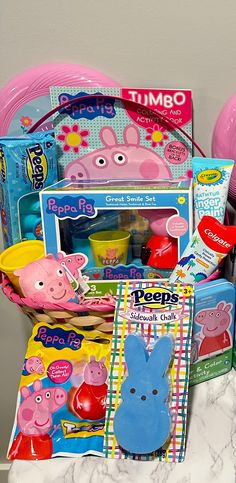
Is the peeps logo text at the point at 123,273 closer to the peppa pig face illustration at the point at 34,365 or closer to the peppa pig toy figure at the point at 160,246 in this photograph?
the peppa pig toy figure at the point at 160,246

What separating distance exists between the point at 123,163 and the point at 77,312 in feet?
0.89

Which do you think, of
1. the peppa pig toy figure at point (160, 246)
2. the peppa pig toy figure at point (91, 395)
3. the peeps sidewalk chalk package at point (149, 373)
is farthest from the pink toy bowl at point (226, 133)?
the peppa pig toy figure at point (91, 395)

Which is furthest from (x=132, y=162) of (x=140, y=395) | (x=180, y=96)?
(x=140, y=395)

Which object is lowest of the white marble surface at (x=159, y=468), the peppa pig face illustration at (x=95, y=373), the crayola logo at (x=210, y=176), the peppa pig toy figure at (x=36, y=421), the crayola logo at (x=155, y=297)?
the white marble surface at (x=159, y=468)

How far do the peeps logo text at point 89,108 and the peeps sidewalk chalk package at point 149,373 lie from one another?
0.95ft

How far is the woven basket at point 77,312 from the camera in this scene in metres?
0.62

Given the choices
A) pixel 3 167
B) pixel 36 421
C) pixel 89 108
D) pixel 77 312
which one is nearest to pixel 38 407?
pixel 36 421

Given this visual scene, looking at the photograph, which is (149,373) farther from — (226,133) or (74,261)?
(226,133)

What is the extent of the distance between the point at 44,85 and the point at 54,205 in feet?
0.73

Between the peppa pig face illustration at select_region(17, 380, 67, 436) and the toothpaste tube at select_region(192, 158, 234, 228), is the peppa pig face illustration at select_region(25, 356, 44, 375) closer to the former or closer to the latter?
the peppa pig face illustration at select_region(17, 380, 67, 436)

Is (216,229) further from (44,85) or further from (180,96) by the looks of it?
(44,85)

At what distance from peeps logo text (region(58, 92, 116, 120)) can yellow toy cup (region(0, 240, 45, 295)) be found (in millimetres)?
208

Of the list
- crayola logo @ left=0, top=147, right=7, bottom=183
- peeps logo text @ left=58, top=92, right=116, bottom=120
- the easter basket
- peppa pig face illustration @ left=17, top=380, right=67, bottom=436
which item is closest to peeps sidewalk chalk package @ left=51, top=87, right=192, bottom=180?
peeps logo text @ left=58, top=92, right=116, bottom=120

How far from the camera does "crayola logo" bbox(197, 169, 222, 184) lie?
0.68 m
